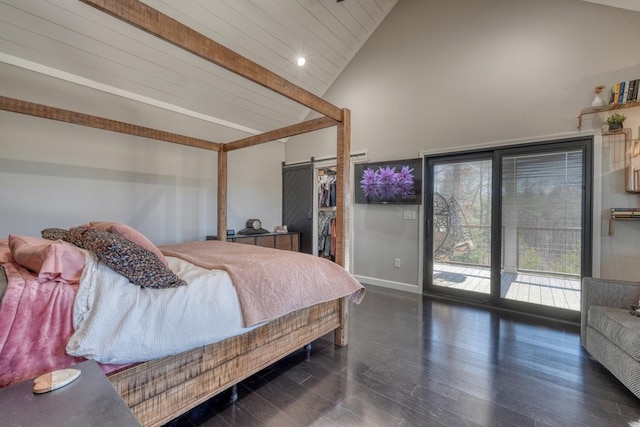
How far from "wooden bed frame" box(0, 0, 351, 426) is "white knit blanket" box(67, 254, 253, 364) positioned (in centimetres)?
14

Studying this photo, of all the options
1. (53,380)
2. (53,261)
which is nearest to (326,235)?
(53,261)

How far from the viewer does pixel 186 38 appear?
141 centimetres

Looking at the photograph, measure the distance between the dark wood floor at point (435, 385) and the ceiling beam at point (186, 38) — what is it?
198 centimetres

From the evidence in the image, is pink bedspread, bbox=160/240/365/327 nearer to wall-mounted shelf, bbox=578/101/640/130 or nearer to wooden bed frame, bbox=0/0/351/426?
wooden bed frame, bbox=0/0/351/426

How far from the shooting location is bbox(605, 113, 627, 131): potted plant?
2605 mm

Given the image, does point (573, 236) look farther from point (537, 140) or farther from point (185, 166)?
point (185, 166)

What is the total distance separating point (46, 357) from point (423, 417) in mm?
1803

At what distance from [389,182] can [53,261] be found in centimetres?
367

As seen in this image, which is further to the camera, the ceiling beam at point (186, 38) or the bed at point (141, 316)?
the ceiling beam at point (186, 38)

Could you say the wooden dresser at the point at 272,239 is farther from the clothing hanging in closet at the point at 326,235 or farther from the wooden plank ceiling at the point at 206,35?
the wooden plank ceiling at the point at 206,35

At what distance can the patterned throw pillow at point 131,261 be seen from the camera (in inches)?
51.5

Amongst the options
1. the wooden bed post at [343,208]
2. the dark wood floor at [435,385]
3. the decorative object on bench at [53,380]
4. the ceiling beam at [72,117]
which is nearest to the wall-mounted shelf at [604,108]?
the dark wood floor at [435,385]

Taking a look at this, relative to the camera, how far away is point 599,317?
6.67 ft

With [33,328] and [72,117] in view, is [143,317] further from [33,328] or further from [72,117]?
[72,117]
